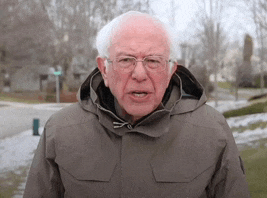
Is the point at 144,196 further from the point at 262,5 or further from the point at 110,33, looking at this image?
the point at 262,5

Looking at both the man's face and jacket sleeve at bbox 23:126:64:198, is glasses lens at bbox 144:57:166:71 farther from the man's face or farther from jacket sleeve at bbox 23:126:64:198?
jacket sleeve at bbox 23:126:64:198

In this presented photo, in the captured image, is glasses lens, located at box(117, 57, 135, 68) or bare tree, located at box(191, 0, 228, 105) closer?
glasses lens, located at box(117, 57, 135, 68)

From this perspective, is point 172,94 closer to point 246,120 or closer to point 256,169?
point 256,169

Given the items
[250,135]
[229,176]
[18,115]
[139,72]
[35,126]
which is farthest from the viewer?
[250,135]

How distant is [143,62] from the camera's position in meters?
1.23

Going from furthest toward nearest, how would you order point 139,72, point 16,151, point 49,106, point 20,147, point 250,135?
point 49,106
point 250,135
point 20,147
point 16,151
point 139,72

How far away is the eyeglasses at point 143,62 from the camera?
1233 millimetres

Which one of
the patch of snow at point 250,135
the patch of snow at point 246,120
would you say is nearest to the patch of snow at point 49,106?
the patch of snow at point 250,135

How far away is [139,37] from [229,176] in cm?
66

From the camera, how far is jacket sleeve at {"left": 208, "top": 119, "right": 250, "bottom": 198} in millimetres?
1324

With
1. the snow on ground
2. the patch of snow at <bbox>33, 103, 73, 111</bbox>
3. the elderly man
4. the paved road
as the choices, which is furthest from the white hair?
the patch of snow at <bbox>33, 103, 73, 111</bbox>

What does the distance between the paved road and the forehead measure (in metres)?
4.02

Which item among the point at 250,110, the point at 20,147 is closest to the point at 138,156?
the point at 20,147

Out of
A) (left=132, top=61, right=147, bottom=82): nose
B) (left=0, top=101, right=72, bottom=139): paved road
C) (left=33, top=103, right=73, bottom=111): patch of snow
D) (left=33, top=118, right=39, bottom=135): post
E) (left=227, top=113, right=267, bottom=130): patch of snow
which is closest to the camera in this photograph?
(left=132, top=61, right=147, bottom=82): nose
